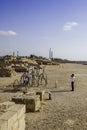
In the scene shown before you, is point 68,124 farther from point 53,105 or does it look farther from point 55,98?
point 55,98

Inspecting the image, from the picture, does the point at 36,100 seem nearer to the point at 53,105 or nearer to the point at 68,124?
the point at 53,105

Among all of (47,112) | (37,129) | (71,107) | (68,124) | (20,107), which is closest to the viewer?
(20,107)

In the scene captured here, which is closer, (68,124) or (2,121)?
(2,121)

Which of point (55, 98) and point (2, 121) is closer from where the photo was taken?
point (2, 121)

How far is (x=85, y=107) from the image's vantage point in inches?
593

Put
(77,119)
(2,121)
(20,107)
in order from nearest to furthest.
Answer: (2,121), (20,107), (77,119)

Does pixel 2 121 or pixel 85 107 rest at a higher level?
pixel 2 121

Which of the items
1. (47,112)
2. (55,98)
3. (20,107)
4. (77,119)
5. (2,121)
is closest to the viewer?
→ (2,121)

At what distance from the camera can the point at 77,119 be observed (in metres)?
12.4

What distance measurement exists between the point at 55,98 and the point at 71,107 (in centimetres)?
301

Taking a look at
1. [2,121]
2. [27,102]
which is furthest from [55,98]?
[2,121]

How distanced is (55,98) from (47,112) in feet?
14.1

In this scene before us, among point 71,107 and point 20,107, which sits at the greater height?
point 20,107

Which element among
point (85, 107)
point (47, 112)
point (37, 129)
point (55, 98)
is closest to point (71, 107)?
point (85, 107)
